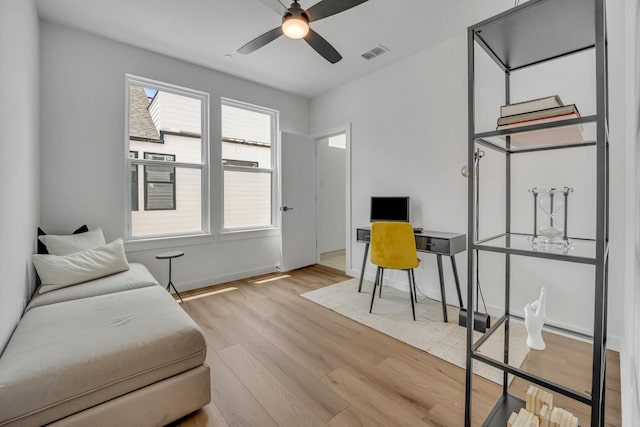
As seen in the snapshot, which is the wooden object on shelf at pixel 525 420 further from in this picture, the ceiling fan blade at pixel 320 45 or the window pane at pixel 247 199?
the window pane at pixel 247 199

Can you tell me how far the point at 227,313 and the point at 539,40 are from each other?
307 cm

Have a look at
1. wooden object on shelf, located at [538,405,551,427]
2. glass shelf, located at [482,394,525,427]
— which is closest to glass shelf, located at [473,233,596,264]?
wooden object on shelf, located at [538,405,551,427]

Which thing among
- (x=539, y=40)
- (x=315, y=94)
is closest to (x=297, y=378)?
(x=539, y=40)

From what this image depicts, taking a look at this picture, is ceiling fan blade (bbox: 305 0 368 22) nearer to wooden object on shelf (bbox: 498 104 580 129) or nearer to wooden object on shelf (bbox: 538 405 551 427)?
wooden object on shelf (bbox: 498 104 580 129)

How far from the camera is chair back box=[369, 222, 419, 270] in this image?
262cm

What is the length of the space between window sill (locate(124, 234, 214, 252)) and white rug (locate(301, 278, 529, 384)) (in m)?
1.48

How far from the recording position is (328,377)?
5.99 feet

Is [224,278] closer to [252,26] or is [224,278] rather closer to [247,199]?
[247,199]

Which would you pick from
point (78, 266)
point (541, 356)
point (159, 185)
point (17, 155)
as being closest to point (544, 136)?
point (541, 356)

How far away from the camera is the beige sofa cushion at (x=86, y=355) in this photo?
1.12 m

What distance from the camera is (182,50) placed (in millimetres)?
3199

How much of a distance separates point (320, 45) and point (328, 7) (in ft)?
1.38

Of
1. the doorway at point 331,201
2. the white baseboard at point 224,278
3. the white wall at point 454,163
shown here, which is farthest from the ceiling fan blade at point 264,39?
the doorway at point 331,201

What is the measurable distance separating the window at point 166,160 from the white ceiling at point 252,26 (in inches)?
19.8
